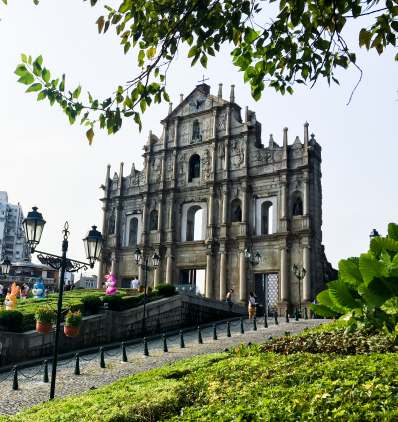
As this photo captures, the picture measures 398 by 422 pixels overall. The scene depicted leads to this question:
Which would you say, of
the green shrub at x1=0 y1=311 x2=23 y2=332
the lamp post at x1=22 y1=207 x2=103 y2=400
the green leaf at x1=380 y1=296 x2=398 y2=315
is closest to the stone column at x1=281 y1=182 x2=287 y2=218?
the green shrub at x1=0 y1=311 x2=23 y2=332

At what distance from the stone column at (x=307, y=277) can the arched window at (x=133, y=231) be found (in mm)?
14654

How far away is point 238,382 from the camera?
8.26 m

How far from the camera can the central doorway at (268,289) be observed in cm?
3341

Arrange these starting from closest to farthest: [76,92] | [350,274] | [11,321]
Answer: [350,274]
[76,92]
[11,321]

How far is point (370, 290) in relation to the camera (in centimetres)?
308

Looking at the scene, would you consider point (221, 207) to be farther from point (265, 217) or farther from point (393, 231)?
point (393, 231)

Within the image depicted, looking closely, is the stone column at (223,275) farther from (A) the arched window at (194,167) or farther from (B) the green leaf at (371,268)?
(B) the green leaf at (371,268)

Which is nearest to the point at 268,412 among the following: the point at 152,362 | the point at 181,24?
the point at 181,24

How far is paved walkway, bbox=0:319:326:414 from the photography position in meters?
12.3

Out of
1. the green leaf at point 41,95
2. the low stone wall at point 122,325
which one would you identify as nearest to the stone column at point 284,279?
the low stone wall at point 122,325

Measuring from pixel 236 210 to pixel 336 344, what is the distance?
25.7 metres

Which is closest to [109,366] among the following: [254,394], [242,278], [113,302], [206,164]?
[113,302]

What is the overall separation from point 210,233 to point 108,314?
15.9 metres

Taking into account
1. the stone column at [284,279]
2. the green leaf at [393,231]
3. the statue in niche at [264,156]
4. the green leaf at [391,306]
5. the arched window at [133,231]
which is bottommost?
the green leaf at [391,306]
